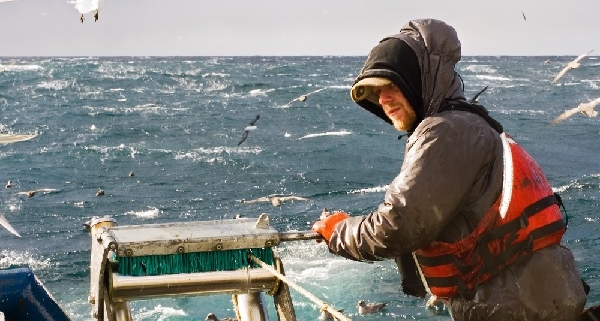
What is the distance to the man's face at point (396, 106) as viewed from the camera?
317 centimetres

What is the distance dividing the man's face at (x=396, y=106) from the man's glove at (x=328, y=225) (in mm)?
575

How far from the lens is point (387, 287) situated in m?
22.2

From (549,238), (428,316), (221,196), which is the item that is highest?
(549,238)

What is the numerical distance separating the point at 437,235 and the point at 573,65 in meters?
28.3

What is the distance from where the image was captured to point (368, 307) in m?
19.6

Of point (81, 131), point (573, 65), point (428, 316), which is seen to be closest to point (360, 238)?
point (428, 316)

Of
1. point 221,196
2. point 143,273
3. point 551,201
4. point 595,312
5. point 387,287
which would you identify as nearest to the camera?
point 551,201

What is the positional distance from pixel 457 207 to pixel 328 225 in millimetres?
849

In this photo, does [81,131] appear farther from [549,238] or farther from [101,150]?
[549,238]

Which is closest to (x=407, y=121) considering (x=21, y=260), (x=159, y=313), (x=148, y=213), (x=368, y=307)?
(x=368, y=307)

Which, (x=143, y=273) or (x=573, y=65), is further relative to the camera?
(x=573, y=65)

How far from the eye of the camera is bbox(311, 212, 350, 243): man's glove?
3553 millimetres

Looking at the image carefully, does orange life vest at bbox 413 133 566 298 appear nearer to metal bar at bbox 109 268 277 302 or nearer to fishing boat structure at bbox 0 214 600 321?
fishing boat structure at bbox 0 214 600 321

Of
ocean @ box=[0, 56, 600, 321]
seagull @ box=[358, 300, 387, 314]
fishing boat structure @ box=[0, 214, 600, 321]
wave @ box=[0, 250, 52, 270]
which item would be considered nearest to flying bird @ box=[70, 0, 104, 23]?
fishing boat structure @ box=[0, 214, 600, 321]
